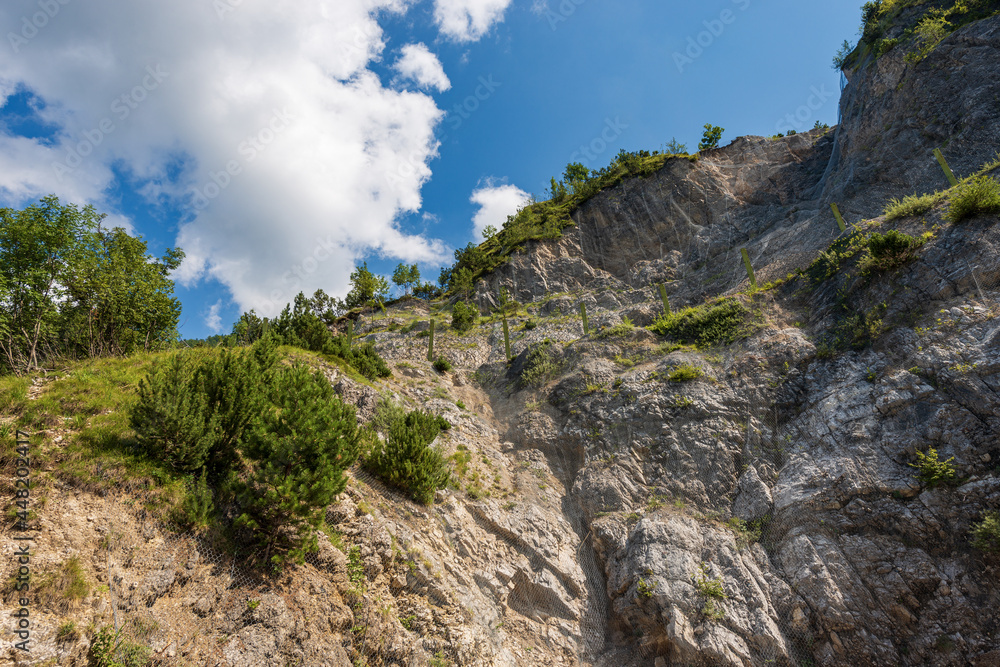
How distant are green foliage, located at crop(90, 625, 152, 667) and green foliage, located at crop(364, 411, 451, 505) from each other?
5946 millimetres

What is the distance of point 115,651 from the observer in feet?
19.0

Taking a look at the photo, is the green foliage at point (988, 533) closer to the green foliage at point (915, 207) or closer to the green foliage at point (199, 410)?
the green foliage at point (915, 207)

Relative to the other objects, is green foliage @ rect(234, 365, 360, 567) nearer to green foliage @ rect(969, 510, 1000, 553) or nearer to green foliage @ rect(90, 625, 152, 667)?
green foliage @ rect(90, 625, 152, 667)

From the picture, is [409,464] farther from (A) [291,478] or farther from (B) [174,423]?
(B) [174,423]

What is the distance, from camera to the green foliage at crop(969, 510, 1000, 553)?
9039 millimetres

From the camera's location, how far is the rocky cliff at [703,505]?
24.6 feet

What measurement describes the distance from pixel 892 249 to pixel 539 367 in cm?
1393

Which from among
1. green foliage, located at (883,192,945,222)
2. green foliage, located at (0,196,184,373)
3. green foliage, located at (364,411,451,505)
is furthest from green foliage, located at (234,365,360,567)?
green foliage, located at (883,192,945,222)

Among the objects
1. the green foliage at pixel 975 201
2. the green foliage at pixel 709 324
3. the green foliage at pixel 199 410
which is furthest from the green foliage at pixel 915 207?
the green foliage at pixel 199 410

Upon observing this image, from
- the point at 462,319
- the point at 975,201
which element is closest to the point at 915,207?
the point at 975,201

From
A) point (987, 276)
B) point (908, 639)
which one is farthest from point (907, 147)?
point (908, 639)

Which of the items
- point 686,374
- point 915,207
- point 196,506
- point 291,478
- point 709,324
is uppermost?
point 915,207

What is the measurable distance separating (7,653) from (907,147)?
3537 cm

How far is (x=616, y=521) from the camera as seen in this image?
45.0 ft
